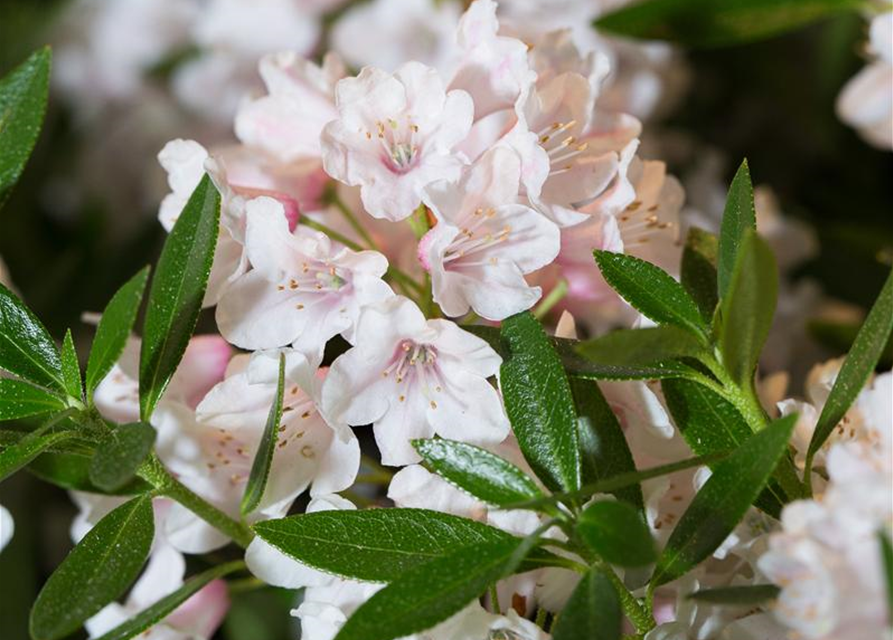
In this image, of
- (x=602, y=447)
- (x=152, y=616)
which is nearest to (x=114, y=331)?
(x=152, y=616)

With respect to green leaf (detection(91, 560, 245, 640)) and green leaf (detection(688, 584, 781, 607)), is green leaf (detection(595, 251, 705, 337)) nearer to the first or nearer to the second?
green leaf (detection(688, 584, 781, 607))

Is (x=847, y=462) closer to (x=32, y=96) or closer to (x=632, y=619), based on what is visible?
(x=632, y=619)

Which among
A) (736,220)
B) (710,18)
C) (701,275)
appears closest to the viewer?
(736,220)

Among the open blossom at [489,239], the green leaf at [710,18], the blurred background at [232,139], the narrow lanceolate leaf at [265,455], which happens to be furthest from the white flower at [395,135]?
the blurred background at [232,139]

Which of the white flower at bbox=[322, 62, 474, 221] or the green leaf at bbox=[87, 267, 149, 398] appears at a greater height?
the white flower at bbox=[322, 62, 474, 221]

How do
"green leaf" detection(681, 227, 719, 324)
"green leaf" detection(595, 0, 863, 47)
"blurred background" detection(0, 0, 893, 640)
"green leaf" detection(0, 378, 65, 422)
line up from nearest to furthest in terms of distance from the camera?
1. "green leaf" detection(0, 378, 65, 422)
2. "green leaf" detection(681, 227, 719, 324)
3. "green leaf" detection(595, 0, 863, 47)
4. "blurred background" detection(0, 0, 893, 640)

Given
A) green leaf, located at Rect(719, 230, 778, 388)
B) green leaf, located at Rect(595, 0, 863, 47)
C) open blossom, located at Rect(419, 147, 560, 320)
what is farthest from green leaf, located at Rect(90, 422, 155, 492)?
green leaf, located at Rect(595, 0, 863, 47)

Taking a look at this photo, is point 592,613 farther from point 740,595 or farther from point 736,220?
point 736,220
